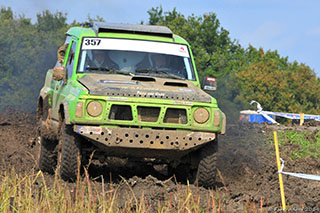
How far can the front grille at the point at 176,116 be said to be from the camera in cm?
891

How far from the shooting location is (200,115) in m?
8.88

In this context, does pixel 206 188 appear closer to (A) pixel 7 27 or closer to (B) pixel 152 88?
(B) pixel 152 88

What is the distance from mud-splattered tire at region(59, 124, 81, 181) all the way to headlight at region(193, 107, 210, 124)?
5.01 ft

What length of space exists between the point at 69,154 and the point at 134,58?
206cm

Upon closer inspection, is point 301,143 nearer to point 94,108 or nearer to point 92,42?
point 92,42

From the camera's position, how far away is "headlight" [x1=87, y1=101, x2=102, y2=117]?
28.3ft

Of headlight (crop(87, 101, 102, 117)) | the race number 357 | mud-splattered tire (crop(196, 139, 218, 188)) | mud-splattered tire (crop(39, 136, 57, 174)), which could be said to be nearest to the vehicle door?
the race number 357

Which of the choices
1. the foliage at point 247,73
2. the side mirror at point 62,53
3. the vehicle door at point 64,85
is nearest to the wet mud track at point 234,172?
the vehicle door at point 64,85

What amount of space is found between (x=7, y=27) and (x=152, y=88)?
53.4 meters

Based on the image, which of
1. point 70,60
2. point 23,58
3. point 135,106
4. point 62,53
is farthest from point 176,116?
point 23,58

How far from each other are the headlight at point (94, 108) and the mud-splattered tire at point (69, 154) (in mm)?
481

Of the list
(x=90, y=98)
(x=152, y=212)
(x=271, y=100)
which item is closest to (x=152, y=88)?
(x=90, y=98)

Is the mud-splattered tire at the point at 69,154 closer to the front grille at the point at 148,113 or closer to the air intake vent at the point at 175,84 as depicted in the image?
the front grille at the point at 148,113

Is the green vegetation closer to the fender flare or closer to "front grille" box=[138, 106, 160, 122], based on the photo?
"front grille" box=[138, 106, 160, 122]
